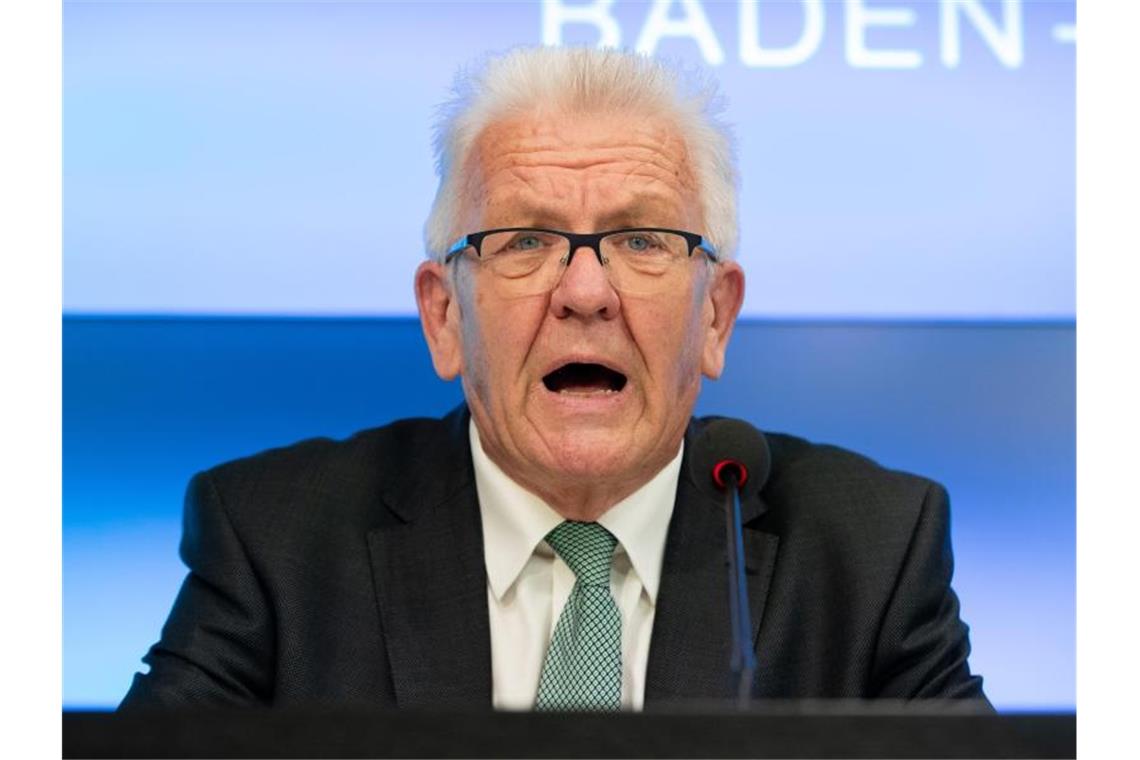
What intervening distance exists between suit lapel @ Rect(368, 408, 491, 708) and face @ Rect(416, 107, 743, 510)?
3.9 inches

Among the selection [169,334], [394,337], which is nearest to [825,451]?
[394,337]

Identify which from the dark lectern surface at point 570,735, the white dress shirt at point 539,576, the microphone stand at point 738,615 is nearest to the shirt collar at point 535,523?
the white dress shirt at point 539,576

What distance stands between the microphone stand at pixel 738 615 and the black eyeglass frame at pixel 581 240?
1.61ft

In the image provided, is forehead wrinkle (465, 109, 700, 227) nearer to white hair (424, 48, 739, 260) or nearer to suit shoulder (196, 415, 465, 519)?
white hair (424, 48, 739, 260)

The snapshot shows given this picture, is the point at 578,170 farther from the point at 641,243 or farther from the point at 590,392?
the point at 590,392

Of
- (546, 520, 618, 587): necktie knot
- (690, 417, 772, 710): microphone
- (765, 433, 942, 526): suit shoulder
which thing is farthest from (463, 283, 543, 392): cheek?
(765, 433, 942, 526): suit shoulder

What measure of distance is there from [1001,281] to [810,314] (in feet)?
1.32

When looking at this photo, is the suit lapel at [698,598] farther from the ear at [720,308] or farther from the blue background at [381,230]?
the blue background at [381,230]

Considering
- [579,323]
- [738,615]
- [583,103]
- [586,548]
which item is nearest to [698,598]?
[586,548]

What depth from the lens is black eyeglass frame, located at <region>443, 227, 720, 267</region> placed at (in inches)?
79.1

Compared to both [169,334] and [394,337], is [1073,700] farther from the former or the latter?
[169,334]

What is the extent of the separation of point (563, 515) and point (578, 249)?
416mm

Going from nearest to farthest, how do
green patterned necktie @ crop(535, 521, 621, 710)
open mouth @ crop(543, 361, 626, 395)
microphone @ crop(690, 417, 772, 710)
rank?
microphone @ crop(690, 417, 772, 710) → green patterned necktie @ crop(535, 521, 621, 710) → open mouth @ crop(543, 361, 626, 395)

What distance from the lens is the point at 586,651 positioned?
1.93 meters
